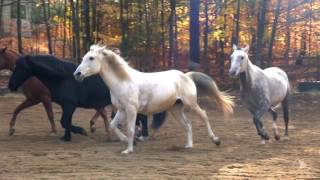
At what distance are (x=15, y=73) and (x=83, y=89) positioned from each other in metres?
1.31

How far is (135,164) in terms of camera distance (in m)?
8.00

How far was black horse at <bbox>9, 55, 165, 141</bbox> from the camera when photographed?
35.1 feet

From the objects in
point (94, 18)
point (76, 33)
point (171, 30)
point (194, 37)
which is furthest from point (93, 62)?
point (94, 18)

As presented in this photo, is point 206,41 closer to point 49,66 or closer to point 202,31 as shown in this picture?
point 202,31

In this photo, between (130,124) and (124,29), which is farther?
(124,29)

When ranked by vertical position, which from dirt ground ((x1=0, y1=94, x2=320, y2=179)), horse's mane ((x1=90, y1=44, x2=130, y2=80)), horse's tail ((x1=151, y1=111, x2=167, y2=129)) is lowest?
dirt ground ((x1=0, y1=94, x2=320, y2=179))

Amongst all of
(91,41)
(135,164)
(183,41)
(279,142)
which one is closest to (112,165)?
(135,164)

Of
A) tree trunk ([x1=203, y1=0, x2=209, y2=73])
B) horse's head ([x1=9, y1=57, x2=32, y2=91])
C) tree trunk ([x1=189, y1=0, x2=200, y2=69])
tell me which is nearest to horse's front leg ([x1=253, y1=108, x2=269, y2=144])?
horse's head ([x1=9, y1=57, x2=32, y2=91])

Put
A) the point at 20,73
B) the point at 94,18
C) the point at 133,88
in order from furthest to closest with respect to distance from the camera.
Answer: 1. the point at 94,18
2. the point at 20,73
3. the point at 133,88

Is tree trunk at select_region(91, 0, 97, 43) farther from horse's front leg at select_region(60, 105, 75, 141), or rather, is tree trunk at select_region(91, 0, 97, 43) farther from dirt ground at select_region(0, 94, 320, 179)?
horse's front leg at select_region(60, 105, 75, 141)

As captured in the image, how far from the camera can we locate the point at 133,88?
9.12m

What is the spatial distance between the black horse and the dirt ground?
643 mm

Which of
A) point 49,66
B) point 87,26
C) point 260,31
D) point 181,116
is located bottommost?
point 181,116

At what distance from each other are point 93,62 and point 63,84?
1963 millimetres
